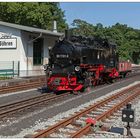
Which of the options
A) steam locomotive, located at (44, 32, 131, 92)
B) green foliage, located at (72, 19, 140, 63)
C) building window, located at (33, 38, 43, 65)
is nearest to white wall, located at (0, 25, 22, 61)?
building window, located at (33, 38, 43, 65)

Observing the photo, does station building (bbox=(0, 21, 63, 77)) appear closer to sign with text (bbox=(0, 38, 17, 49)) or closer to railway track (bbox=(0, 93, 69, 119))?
sign with text (bbox=(0, 38, 17, 49))

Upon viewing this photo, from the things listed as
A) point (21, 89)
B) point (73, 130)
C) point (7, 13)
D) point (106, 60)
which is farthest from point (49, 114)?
point (7, 13)

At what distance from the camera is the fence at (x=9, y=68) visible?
3441cm

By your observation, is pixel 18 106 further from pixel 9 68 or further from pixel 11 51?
pixel 11 51

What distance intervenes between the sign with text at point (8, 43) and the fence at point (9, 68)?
1424 millimetres

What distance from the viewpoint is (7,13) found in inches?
2336

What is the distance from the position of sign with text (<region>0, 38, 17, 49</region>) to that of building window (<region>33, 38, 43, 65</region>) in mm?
3213

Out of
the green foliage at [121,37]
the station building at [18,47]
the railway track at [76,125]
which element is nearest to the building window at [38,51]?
the station building at [18,47]

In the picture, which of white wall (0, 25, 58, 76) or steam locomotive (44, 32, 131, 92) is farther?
white wall (0, 25, 58, 76)

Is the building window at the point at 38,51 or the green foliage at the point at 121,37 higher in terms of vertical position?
the green foliage at the point at 121,37

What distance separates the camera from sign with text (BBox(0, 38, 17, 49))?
118ft

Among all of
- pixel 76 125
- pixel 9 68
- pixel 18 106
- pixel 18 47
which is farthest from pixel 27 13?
pixel 76 125

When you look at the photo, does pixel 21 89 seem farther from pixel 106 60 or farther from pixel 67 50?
pixel 106 60

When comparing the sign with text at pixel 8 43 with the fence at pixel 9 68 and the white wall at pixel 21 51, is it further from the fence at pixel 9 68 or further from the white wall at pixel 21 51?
the fence at pixel 9 68
